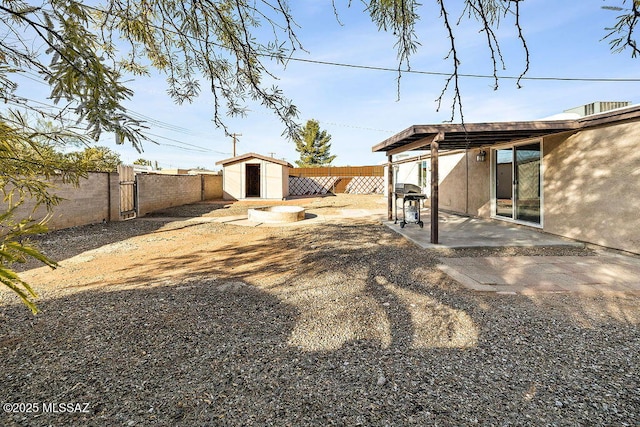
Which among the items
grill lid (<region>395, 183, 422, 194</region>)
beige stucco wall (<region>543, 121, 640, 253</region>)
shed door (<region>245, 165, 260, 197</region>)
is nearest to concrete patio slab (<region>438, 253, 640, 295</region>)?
beige stucco wall (<region>543, 121, 640, 253</region>)

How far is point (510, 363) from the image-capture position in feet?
7.09

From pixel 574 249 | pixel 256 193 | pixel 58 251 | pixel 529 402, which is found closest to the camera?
pixel 529 402

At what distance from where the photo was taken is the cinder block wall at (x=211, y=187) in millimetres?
18141

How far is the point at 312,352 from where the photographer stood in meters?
2.33

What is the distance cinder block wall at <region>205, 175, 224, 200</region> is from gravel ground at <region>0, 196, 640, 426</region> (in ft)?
46.7

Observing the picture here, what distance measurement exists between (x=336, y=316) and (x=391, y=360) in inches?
31.3

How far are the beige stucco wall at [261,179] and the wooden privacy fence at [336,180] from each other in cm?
561

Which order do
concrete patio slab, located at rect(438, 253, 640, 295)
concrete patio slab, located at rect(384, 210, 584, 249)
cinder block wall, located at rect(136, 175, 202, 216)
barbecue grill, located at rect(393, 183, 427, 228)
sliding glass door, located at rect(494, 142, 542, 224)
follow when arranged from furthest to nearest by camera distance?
cinder block wall, located at rect(136, 175, 202, 216)
barbecue grill, located at rect(393, 183, 427, 228)
sliding glass door, located at rect(494, 142, 542, 224)
concrete patio slab, located at rect(384, 210, 584, 249)
concrete patio slab, located at rect(438, 253, 640, 295)

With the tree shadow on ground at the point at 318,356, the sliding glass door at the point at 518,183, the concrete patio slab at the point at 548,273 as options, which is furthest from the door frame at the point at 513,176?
the tree shadow on ground at the point at 318,356

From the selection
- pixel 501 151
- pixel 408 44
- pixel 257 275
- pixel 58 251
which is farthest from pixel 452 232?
pixel 58 251

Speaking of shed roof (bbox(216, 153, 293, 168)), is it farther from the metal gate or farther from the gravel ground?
the gravel ground

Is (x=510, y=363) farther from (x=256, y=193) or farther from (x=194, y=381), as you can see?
(x=256, y=193)

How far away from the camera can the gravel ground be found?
172 cm

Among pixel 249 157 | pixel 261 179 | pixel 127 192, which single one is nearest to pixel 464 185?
pixel 127 192
